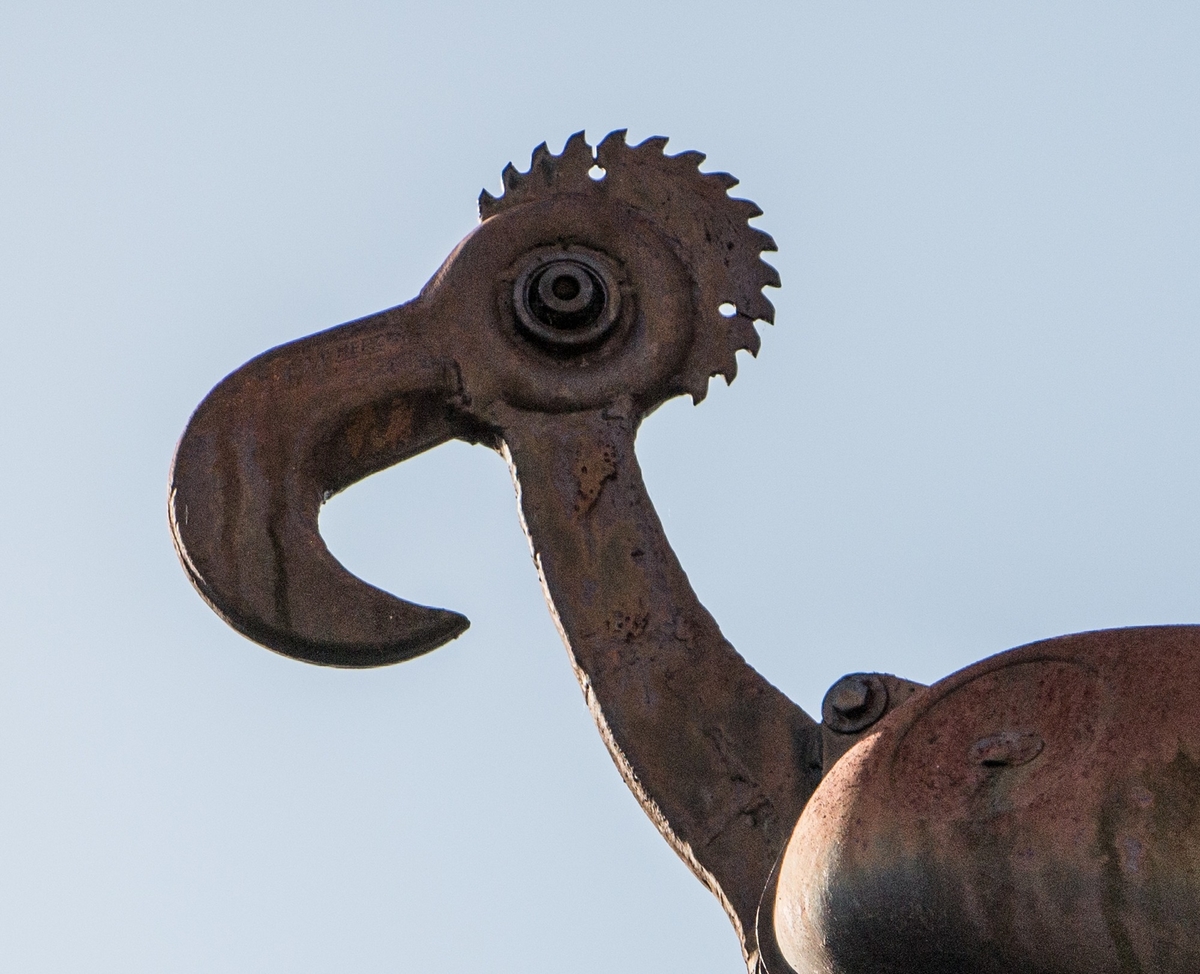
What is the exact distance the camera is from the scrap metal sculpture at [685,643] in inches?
184

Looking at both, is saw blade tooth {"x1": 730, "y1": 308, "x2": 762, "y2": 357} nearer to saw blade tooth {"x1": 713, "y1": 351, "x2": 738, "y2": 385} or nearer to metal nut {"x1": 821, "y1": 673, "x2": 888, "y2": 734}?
saw blade tooth {"x1": 713, "y1": 351, "x2": 738, "y2": 385}

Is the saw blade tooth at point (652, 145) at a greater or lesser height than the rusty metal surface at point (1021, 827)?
greater

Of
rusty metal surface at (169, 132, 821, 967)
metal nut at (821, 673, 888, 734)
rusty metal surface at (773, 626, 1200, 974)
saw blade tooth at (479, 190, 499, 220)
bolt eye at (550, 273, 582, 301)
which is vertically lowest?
rusty metal surface at (773, 626, 1200, 974)

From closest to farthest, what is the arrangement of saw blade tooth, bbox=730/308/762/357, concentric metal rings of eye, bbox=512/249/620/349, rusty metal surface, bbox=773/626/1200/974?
rusty metal surface, bbox=773/626/1200/974, concentric metal rings of eye, bbox=512/249/620/349, saw blade tooth, bbox=730/308/762/357

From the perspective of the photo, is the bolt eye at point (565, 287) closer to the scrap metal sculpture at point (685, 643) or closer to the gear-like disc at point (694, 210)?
the scrap metal sculpture at point (685, 643)

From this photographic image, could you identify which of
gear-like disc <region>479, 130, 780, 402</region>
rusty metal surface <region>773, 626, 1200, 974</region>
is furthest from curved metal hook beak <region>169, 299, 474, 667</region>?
rusty metal surface <region>773, 626, 1200, 974</region>

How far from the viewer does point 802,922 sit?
491cm

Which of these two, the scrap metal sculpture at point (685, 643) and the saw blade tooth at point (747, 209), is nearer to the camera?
the scrap metal sculpture at point (685, 643)

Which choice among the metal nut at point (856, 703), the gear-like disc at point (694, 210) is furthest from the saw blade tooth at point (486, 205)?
the metal nut at point (856, 703)

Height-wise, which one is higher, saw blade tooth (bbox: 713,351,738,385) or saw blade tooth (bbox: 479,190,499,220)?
saw blade tooth (bbox: 479,190,499,220)

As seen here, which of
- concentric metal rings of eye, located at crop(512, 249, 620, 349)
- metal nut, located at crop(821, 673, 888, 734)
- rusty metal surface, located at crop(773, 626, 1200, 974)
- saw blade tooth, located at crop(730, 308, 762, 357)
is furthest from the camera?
saw blade tooth, located at crop(730, 308, 762, 357)

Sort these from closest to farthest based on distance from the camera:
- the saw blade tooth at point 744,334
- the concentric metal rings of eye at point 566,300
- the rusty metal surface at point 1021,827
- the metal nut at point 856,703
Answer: the rusty metal surface at point 1021,827 < the metal nut at point 856,703 < the concentric metal rings of eye at point 566,300 < the saw blade tooth at point 744,334

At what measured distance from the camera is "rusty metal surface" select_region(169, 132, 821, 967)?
595 centimetres

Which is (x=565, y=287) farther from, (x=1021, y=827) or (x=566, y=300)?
(x=1021, y=827)
